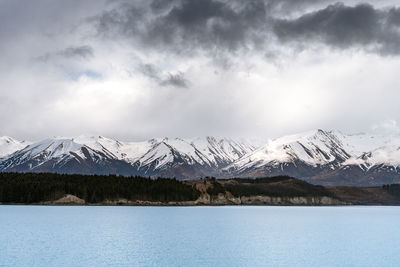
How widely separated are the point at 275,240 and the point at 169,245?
23.5m

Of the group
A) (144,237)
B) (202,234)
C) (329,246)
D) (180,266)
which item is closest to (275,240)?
(329,246)

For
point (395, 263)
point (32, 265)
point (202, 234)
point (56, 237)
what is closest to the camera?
point (32, 265)

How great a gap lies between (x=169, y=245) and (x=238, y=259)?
18.6m

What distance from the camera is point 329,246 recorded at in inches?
3583

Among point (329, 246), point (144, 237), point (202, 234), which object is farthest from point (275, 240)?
point (144, 237)

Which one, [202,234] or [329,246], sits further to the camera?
[202,234]

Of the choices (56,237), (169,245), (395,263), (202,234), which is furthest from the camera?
(202,234)

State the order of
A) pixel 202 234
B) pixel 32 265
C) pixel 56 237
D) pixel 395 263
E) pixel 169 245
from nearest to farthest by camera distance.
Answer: pixel 32 265 < pixel 395 263 < pixel 169 245 < pixel 56 237 < pixel 202 234

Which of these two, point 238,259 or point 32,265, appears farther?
point 238,259

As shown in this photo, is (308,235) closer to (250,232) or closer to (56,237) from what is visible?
(250,232)

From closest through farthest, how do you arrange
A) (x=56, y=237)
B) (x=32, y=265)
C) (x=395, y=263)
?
(x=32, y=265) → (x=395, y=263) → (x=56, y=237)

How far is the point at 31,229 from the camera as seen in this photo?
112 meters

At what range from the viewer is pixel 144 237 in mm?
100000

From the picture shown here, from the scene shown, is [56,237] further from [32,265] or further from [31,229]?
[32,265]
